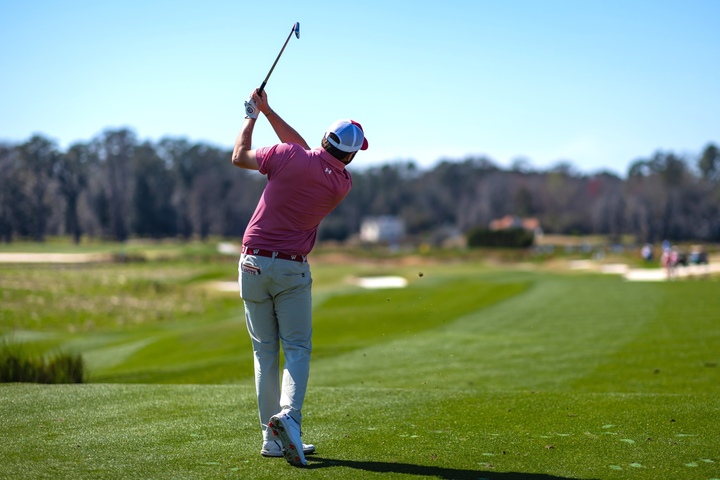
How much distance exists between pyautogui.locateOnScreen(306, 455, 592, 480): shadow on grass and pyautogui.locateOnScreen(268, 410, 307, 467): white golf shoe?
0.33 feet

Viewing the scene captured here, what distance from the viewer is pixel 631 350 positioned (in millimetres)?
15938

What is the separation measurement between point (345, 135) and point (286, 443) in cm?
211

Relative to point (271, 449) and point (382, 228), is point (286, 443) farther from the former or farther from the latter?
point (382, 228)

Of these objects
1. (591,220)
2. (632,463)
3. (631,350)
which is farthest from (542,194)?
(632,463)

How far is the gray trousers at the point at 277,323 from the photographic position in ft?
19.3

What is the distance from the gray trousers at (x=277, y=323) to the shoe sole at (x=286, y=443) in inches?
6.9

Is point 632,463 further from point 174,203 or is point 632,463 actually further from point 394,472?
point 174,203

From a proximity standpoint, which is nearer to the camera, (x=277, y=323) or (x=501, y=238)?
(x=277, y=323)

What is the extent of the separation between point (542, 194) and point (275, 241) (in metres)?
155

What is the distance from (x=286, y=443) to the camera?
18.4 ft

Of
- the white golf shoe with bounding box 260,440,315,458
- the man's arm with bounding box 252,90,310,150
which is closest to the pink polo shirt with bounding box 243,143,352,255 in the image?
the man's arm with bounding box 252,90,310,150

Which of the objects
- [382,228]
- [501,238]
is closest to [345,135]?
[501,238]

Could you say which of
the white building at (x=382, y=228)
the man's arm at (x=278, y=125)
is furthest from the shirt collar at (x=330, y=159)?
the white building at (x=382, y=228)

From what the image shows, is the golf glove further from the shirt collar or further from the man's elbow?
the shirt collar
